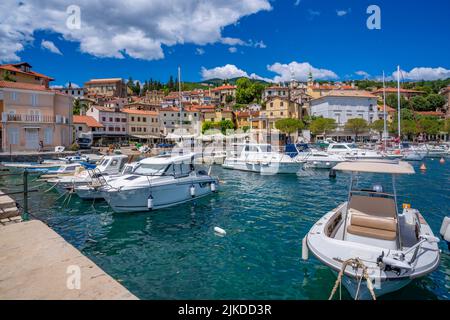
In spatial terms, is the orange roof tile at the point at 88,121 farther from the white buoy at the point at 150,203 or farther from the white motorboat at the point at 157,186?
the white buoy at the point at 150,203

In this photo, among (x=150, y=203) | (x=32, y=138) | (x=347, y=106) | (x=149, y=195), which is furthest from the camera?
(x=347, y=106)

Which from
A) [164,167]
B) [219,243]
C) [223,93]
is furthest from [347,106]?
[219,243]

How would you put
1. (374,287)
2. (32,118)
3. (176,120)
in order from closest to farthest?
(374,287) < (32,118) < (176,120)

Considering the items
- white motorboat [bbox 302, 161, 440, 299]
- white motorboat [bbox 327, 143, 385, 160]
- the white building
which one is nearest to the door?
white motorboat [bbox 327, 143, 385, 160]

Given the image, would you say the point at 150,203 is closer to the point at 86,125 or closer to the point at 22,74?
the point at 22,74

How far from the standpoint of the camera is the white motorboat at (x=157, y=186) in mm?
13078

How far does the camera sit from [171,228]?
11703mm

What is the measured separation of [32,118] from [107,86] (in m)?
98.3

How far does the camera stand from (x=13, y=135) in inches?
1588

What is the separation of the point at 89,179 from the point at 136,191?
6632 mm

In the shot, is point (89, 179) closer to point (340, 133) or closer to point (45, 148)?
point (45, 148)

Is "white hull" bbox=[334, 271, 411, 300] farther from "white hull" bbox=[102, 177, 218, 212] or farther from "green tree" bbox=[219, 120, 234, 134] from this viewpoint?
"green tree" bbox=[219, 120, 234, 134]

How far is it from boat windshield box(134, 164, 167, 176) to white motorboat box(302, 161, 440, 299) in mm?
8808
